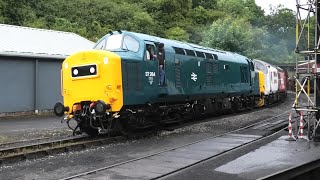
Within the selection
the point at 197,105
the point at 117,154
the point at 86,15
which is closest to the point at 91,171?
the point at 117,154

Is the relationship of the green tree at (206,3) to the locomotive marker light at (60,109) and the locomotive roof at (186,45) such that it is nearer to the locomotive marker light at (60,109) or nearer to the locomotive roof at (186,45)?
the locomotive roof at (186,45)

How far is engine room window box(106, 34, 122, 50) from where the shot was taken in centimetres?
1351

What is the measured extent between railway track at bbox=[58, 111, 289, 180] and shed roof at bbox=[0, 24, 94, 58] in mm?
13327

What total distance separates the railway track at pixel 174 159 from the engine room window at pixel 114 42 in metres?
4.13

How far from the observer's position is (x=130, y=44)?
13375 mm

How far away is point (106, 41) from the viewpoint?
45.8 ft

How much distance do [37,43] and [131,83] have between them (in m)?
14.1

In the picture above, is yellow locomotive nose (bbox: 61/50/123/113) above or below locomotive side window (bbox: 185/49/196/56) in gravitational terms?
below

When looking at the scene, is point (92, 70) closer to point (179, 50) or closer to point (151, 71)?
point (151, 71)

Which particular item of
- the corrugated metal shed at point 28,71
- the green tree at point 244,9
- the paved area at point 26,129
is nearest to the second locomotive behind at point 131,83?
the paved area at point 26,129

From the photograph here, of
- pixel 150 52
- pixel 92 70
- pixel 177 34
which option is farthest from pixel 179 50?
pixel 177 34

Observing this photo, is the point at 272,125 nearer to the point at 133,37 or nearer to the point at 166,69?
the point at 166,69

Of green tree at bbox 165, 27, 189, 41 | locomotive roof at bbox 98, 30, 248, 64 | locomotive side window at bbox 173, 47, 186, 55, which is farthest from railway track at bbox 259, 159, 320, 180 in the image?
green tree at bbox 165, 27, 189, 41

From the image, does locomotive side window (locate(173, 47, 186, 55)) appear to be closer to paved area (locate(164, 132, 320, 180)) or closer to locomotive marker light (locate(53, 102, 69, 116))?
locomotive marker light (locate(53, 102, 69, 116))
